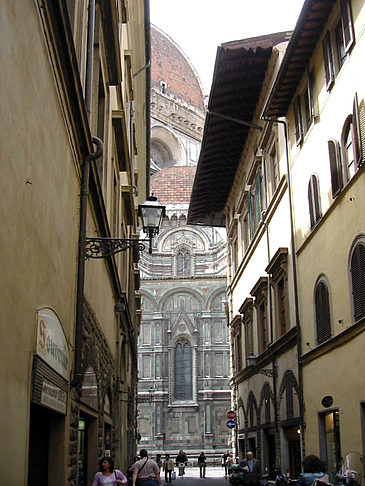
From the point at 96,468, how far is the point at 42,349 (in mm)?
5914

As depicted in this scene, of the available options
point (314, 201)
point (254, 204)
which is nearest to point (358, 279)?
point (314, 201)

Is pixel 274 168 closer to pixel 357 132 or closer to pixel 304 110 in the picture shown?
pixel 304 110

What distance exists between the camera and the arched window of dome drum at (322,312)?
13.2m

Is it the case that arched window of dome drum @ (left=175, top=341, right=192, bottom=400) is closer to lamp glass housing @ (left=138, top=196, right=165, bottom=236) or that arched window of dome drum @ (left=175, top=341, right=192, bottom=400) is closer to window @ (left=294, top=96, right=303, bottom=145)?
window @ (left=294, top=96, right=303, bottom=145)

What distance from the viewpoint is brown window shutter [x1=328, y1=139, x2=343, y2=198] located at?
12.5 metres

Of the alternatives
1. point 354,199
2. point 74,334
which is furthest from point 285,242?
point 74,334

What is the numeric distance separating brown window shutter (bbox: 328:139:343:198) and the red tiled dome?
4712 cm

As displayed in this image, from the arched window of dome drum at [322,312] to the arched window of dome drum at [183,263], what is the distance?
43573 millimetres

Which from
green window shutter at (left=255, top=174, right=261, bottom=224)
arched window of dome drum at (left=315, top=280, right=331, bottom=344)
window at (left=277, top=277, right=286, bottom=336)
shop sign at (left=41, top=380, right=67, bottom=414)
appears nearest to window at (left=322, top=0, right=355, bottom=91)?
arched window of dome drum at (left=315, top=280, right=331, bottom=344)

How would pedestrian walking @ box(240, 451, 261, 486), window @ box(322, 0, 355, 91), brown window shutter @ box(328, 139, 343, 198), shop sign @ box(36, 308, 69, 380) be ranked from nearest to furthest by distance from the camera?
shop sign @ box(36, 308, 69, 380), window @ box(322, 0, 355, 91), brown window shutter @ box(328, 139, 343, 198), pedestrian walking @ box(240, 451, 261, 486)

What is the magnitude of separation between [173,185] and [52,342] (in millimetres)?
55479

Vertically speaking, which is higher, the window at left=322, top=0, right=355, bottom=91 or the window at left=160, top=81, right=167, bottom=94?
the window at left=160, top=81, right=167, bottom=94

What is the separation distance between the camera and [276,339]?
18.7 metres

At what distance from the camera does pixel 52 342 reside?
21.5 feet
